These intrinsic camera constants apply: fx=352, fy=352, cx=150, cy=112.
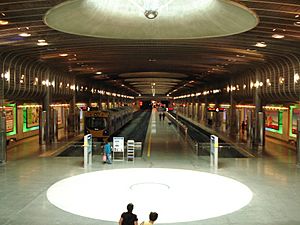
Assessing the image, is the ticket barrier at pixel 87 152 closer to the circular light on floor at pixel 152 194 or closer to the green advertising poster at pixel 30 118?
the circular light on floor at pixel 152 194

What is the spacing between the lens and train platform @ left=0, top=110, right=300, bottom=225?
8688mm

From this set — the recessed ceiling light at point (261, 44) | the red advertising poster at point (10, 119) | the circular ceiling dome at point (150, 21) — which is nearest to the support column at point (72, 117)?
the red advertising poster at point (10, 119)

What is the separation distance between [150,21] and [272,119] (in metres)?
17.7

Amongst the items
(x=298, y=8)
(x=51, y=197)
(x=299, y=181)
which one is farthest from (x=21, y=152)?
(x=298, y=8)

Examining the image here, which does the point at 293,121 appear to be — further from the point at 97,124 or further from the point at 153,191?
the point at 153,191

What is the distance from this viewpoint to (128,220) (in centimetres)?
614

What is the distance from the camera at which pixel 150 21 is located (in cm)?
1553

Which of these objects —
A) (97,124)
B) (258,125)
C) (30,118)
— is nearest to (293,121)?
(258,125)

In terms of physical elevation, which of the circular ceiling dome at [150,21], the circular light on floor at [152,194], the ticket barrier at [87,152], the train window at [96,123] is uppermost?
the circular ceiling dome at [150,21]

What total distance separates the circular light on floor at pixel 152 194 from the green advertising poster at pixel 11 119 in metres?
11.5

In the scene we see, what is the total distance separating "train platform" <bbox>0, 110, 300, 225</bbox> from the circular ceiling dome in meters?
5.68

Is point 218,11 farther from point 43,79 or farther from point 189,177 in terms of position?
point 43,79

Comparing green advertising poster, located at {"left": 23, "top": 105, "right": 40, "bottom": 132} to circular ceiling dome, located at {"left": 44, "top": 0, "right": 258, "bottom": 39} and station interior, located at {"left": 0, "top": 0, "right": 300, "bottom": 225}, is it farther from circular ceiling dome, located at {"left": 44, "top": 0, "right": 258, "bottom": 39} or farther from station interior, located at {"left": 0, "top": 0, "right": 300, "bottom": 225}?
circular ceiling dome, located at {"left": 44, "top": 0, "right": 258, "bottom": 39}

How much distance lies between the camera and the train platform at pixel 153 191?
8688 mm
